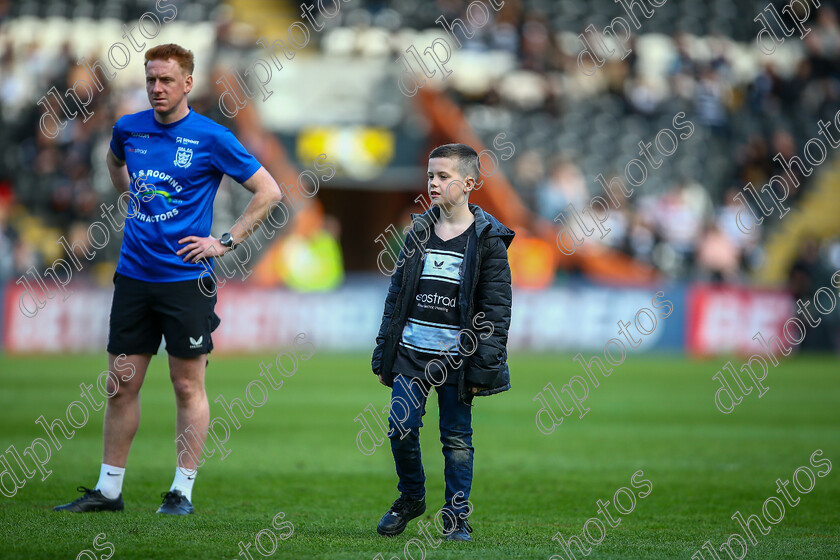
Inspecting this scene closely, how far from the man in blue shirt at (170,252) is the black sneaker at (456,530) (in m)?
1.61

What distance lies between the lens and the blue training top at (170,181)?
19.8 ft

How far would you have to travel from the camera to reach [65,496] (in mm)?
6633

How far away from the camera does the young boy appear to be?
217 inches

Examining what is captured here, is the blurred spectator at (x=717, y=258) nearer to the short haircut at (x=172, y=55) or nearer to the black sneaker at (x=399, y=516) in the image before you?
the black sneaker at (x=399, y=516)

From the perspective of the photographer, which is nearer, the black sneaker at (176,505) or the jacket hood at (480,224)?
the jacket hood at (480,224)

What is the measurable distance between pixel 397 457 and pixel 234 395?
7545 mm

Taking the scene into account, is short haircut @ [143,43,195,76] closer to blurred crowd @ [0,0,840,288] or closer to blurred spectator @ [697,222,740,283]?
blurred crowd @ [0,0,840,288]

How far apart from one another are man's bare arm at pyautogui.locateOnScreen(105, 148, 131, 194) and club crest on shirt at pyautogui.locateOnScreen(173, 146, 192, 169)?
1.52 feet

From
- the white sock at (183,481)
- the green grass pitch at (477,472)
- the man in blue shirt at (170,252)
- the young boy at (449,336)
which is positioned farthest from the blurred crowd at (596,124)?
the young boy at (449,336)

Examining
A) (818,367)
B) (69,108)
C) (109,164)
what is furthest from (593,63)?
(109,164)

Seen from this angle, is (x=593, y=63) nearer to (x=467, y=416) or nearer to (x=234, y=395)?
(x=234, y=395)

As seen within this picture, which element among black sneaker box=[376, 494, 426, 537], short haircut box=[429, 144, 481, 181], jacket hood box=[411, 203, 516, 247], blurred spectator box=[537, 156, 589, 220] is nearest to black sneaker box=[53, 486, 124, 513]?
black sneaker box=[376, 494, 426, 537]

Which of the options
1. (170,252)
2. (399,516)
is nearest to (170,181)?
(170,252)

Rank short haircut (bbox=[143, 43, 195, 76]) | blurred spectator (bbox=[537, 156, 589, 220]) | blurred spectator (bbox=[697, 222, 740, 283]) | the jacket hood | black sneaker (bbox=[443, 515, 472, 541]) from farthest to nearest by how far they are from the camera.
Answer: blurred spectator (bbox=[537, 156, 589, 220]) → blurred spectator (bbox=[697, 222, 740, 283]) → short haircut (bbox=[143, 43, 195, 76]) → the jacket hood → black sneaker (bbox=[443, 515, 472, 541])
